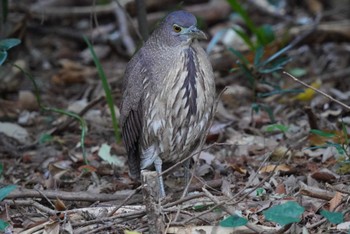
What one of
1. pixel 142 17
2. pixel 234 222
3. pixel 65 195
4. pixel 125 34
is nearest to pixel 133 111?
pixel 65 195

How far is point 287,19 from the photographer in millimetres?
8938

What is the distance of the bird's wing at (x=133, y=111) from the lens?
16.4ft

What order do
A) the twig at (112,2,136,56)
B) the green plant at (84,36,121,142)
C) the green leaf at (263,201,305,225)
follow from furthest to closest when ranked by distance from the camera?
the twig at (112,2,136,56) < the green plant at (84,36,121,142) < the green leaf at (263,201,305,225)

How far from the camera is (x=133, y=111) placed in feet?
16.5

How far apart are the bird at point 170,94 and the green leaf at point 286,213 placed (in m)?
1.19

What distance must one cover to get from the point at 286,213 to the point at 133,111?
1677mm

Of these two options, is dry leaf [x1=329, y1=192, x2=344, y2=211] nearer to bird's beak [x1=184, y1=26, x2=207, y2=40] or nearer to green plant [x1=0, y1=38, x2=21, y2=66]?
bird's beak [x1=184, y1=26, x2=207, y2=40]

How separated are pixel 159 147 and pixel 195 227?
100 cm

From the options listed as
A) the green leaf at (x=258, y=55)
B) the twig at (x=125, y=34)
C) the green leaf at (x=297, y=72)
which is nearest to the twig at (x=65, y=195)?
the green leaf at (x=258, y=55)

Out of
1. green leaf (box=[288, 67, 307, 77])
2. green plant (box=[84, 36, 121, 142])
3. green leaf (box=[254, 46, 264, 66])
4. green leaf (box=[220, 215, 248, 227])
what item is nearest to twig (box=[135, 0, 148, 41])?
green plant (box=[84, 36, 121, 142])

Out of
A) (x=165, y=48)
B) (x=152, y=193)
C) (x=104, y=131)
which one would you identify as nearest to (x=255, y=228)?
(x=152, y=193)

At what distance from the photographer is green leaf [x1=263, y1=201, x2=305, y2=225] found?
12.1ft

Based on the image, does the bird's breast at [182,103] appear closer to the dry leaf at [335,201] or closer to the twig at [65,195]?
the twig at [65,195]

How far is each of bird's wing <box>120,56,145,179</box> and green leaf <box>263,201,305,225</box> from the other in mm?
1532
